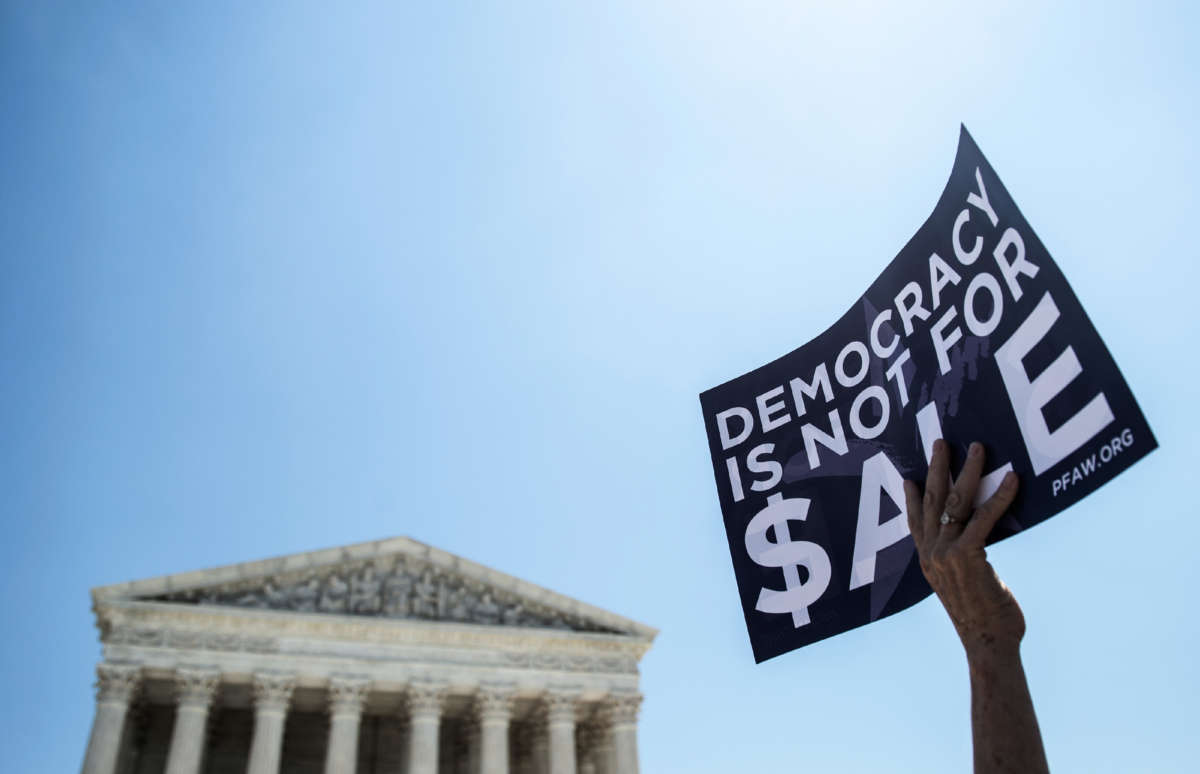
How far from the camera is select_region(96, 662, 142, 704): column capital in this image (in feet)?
84.9

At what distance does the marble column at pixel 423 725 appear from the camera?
27719mm

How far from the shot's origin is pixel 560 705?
97.9 ft

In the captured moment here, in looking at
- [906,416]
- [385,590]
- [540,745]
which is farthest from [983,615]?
[540,745]

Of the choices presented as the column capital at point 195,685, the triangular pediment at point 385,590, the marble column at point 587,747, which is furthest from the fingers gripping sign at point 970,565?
the marble column at point 587,747

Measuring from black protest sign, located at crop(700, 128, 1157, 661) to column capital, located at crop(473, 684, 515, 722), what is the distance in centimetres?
2638

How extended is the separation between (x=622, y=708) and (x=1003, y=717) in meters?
29.2

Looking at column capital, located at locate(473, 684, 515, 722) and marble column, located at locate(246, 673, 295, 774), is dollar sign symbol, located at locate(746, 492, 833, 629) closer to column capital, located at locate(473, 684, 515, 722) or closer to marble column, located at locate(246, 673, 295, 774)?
marble column, located at locate(246, 673, 295, 774)

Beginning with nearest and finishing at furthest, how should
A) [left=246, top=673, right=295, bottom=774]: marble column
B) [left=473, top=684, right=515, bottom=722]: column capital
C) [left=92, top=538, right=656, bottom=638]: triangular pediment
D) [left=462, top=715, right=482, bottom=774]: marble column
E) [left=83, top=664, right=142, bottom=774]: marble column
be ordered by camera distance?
[left=83, top=664, right=142, bottom=774]: marble column
[left=246, top=673, right=295, bottom=774]: marble column
[left=92, top=538, right=656, bottom=638]: triangular pediment
[left=473, top=684, right=515, bottom=722]: column capital
[left=462, top=715, right=482, bottom=774]: marble column

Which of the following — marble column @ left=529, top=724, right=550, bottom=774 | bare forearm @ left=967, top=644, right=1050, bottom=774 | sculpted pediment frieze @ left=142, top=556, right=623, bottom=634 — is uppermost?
sculpted pediment frieze @ left=142, top=556, right=623, bottom=634

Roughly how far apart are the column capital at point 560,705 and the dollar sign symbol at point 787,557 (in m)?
27.1

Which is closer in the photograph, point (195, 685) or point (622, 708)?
point (195, 685)

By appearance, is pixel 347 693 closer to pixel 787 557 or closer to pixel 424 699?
pixel 424 699

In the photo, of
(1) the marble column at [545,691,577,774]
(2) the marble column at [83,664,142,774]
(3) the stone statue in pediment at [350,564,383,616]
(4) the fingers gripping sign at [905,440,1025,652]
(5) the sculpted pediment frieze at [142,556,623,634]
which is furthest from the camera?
(3) the stone statue in pediment at [350,564,383,616]

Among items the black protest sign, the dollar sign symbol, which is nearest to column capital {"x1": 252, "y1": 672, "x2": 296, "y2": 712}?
the black protest sign
